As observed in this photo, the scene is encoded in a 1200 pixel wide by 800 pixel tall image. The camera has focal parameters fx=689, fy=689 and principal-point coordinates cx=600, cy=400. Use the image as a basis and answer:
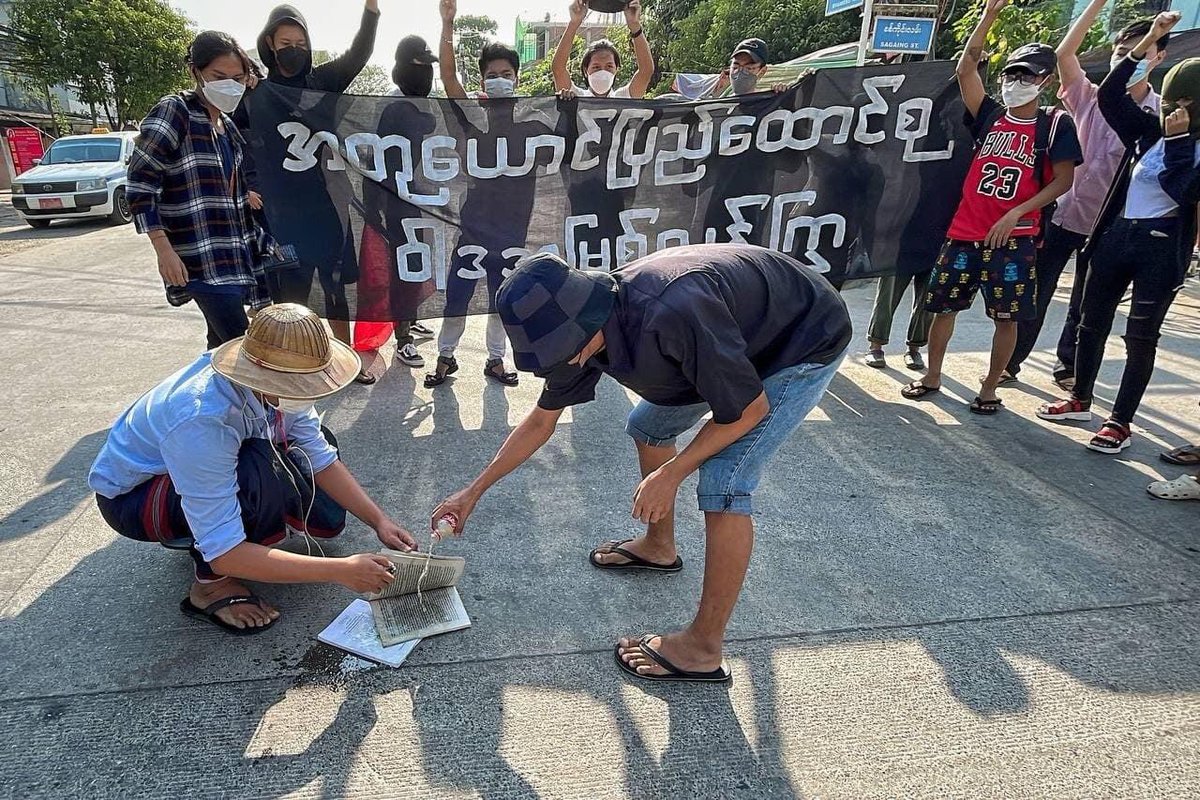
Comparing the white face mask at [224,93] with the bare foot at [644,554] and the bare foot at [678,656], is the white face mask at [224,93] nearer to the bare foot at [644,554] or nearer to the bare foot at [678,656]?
the bare foot at [644,554]

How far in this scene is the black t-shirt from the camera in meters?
1.54

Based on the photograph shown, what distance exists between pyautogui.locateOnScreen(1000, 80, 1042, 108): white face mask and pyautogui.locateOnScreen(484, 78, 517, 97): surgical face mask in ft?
8.53

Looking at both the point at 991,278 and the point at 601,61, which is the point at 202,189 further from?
the point at 991,278

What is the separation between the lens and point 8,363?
4293 millimetres

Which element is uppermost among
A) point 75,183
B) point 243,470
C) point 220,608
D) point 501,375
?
point 243,470

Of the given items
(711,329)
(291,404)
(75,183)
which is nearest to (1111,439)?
(711,329)

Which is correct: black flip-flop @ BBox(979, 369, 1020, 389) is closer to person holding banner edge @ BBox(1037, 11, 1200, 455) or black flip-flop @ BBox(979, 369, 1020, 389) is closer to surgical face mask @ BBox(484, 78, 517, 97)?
person holding banner edge @ BBox(1037, 11, 1200, 455)

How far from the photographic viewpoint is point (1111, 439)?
3.34m

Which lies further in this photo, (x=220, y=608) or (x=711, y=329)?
(x=220, y=608)

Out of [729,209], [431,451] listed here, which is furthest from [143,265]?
[729,209]

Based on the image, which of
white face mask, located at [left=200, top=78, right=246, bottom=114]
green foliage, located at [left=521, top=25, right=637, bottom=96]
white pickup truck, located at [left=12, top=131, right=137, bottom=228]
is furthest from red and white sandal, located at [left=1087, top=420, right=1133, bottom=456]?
green foliage, located at [left=521, top=25, right=637, bottom=96]

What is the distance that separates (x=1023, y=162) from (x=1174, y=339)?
292 centimetres

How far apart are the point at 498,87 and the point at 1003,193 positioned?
2.79 meters

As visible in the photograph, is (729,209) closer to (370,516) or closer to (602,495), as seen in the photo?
(602,495)
